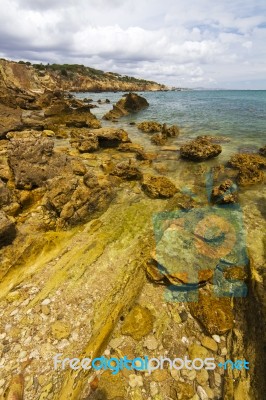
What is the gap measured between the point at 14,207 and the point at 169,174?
8408 mm

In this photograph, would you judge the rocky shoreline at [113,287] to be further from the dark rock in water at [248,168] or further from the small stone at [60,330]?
the dark rock in water at [248,168]

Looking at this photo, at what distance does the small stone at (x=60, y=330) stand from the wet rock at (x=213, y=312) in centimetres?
296

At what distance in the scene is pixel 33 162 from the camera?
36.1ft

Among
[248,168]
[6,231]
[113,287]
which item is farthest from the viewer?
[248,168]

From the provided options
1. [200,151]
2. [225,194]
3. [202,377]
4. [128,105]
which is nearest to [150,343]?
[202,377]

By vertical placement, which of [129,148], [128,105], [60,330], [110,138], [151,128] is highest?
[128,105]

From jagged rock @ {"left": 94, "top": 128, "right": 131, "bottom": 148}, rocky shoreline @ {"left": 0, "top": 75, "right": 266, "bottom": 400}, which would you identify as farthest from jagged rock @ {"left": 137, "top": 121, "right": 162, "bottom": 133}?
rocky shoreline @ {"left": 0, "top": 75, "right": 266, "bottom": 400}

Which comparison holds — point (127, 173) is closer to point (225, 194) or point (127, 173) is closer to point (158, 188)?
point (158, 188)

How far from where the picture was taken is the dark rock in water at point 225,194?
394 inches

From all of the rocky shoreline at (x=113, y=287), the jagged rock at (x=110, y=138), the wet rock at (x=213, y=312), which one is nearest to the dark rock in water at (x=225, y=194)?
the rocky shoreline at (x=113, y=287)

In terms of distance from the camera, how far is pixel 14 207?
8.70 meters

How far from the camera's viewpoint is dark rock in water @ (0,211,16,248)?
6785 millimetres

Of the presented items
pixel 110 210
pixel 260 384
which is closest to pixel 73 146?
pixel 110 210

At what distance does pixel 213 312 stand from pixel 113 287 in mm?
2533
